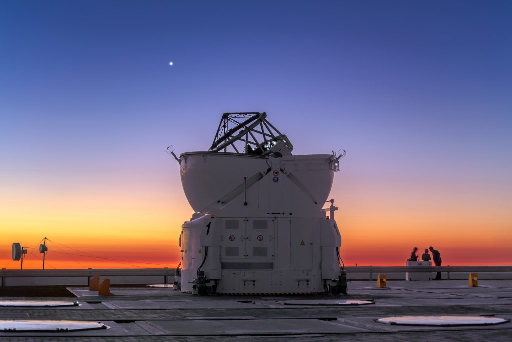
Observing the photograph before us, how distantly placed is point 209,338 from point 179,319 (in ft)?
12.6

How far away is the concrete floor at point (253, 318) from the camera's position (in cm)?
1203

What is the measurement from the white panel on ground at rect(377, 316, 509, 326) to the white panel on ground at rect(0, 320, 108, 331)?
5739mm

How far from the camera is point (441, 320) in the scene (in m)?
14.9

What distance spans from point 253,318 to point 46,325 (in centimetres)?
458

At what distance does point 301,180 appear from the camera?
2706 cm

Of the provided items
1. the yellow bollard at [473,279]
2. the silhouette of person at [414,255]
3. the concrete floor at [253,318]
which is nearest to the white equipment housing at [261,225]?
the concrete floor at [253,318]

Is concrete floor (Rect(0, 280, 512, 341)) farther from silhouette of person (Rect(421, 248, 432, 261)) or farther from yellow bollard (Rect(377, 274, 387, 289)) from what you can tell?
silhouette of person (Rect(421, 248, 432, 261))

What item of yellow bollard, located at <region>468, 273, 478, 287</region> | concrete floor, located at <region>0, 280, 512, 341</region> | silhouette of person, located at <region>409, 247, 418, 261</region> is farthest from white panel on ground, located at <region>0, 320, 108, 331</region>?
silhouette of person, located at <region>409, 247, 418, 261</region>

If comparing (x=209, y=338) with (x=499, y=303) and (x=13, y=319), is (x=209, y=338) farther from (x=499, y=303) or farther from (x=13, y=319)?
(x=499, y=303)

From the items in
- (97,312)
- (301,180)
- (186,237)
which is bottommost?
(97,312)

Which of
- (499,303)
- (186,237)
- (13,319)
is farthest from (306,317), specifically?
(186,237)

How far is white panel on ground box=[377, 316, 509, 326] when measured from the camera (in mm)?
14156

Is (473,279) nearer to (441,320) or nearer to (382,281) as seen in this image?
(382,281)

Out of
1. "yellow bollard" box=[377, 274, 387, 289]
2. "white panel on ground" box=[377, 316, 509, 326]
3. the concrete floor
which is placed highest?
"yellow bollard" box=[377, 274, 387, 289]
